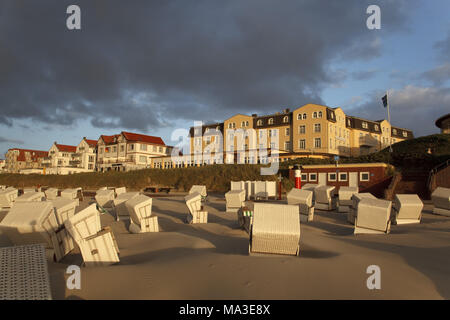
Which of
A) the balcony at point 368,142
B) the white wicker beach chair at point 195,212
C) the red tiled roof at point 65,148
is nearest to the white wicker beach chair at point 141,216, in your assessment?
the white wicker beach chair at point 195,212

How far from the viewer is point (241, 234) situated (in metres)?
11.9

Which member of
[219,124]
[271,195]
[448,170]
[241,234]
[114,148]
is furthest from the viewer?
[114,148]

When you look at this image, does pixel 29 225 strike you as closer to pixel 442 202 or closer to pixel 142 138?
pixel 442 202

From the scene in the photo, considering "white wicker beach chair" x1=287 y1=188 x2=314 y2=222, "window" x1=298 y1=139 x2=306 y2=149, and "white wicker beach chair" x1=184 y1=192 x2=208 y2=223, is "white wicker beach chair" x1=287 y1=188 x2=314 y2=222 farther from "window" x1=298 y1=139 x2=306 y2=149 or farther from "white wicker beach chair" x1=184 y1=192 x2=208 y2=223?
"window" x1=298 y1=139 x2=306 y2=149

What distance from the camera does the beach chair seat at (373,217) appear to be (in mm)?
11461

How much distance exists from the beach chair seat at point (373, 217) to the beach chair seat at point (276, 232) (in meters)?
5.51

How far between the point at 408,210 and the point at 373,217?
188 inches

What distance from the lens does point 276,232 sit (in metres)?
7.20

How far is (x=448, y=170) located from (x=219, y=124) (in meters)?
41.7

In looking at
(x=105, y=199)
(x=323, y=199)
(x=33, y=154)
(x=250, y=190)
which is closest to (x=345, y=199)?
(x=323, y=199)

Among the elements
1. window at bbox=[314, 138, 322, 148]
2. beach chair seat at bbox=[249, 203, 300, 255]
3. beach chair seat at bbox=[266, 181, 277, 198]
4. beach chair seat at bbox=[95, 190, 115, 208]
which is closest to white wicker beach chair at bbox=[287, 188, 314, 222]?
beach chair seat at bbox=[249, 203, 300, 255]

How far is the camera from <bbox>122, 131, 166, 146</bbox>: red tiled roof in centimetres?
6856
